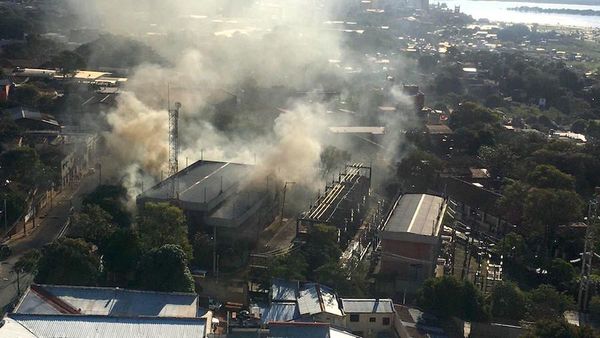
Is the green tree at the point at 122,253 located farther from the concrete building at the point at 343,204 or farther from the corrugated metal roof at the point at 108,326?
the concrete building at the point at 343,204

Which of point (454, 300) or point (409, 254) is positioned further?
point (409, 254)

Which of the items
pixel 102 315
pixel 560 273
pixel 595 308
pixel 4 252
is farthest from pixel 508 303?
pixel 4 252

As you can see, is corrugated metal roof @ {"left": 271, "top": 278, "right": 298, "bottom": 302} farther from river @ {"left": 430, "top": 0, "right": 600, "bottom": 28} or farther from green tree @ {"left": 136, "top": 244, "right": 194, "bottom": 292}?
river @ {"left": 430, "top": 0, "right": 600, "bottom": 28}

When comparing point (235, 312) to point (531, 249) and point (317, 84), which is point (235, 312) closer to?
point (531, 249)

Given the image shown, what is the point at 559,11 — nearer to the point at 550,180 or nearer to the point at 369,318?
the point at 550,180

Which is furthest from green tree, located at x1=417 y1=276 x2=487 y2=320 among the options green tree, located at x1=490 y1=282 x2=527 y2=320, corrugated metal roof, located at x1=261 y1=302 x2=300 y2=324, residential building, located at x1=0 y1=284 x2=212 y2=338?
residential building, located at x1=0 y1=284 x2=212 y2=338

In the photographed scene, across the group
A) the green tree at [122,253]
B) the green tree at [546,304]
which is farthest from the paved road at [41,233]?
the green tree at [546,304]
